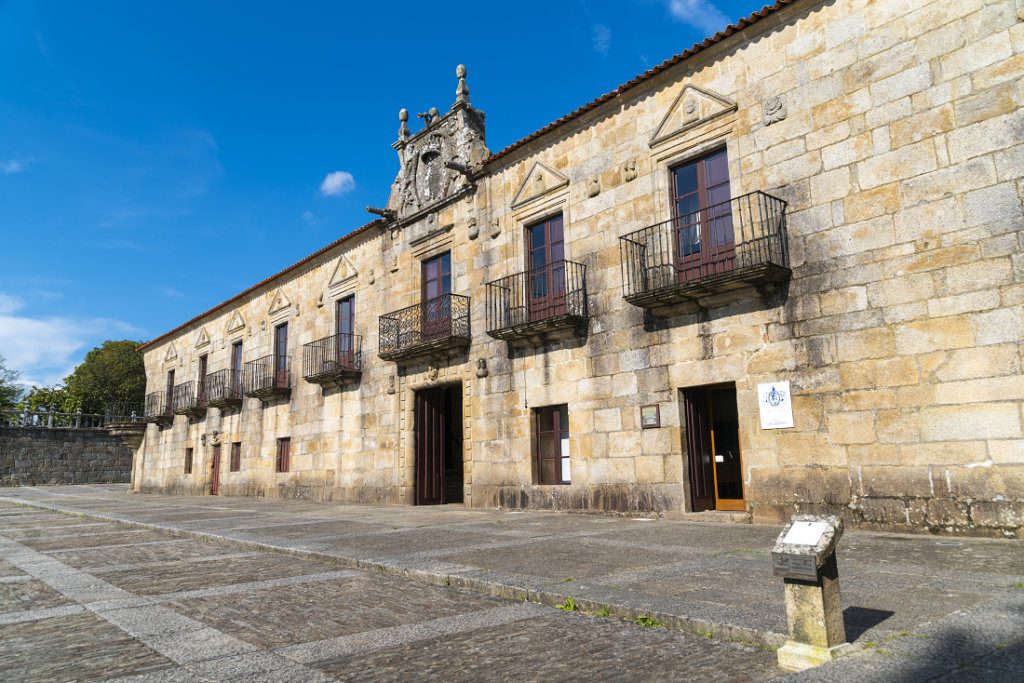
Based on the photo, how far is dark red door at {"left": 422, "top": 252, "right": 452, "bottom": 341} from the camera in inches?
515

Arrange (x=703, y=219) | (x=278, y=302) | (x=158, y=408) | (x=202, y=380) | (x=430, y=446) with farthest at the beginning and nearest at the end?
(x=158, y=408), (x=202, y=380), (x=278, y=302), (x=430, y=446), (x=703, y=219)

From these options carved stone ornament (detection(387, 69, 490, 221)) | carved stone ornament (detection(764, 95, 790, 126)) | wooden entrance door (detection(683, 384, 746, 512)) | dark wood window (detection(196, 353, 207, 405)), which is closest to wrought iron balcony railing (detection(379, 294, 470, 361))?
carved stone ornament (detection(387, 69, 490, 221))

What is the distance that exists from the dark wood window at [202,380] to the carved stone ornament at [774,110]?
64.0ft

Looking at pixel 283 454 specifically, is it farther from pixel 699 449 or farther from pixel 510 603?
pixel 510 603

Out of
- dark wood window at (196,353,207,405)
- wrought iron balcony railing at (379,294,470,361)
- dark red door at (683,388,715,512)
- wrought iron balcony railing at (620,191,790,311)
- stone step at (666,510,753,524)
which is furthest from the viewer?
dark wood window at (196,353,207,405)

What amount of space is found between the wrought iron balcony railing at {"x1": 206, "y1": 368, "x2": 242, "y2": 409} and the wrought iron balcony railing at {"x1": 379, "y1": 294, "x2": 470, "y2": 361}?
7895 millimetres

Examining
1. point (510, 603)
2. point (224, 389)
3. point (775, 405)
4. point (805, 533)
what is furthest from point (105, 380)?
point (805, 533)

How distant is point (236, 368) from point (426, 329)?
10397 millimetres

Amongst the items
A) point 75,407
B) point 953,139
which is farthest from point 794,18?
point 75,407

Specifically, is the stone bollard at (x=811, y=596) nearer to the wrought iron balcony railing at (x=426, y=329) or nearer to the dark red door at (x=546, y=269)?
the dark red door at (x=546, y=269)

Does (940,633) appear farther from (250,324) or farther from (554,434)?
(250,324)

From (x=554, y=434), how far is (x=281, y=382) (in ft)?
32.6

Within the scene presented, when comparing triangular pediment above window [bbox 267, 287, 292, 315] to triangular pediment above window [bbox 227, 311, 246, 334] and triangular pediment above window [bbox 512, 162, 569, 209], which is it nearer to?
triangular pediment above window [bbox 227, 311, 246, 334]

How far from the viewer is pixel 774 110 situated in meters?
8.43
